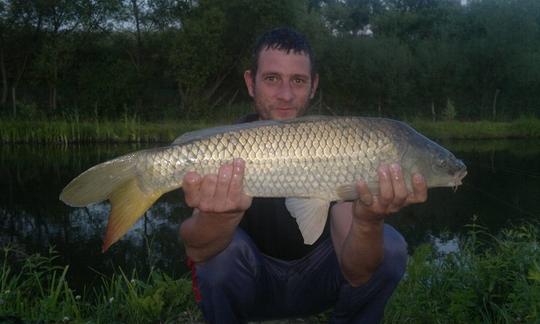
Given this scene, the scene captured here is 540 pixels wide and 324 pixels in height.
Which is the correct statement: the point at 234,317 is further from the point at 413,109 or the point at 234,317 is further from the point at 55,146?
the point at 413,109

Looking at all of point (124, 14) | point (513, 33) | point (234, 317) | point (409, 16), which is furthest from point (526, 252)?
point (409, 16)

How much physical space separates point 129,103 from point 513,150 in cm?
1004

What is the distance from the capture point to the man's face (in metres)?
2.11

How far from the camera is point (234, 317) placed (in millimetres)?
1855

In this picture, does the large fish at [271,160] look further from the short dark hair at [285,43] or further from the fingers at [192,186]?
the short dark hair at [285,43]

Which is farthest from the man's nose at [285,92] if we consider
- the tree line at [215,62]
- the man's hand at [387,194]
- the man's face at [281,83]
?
the tree line at [215,62]

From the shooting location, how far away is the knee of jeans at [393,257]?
1.81 meters

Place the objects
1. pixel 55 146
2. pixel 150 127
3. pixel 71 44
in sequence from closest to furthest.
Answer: pixel 55 146
pixel 150 127
pixel 71 44

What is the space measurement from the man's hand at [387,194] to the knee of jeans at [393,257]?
238 mm

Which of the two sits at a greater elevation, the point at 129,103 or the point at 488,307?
the point at 129,103

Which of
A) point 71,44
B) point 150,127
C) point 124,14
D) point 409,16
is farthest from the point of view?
point 409,16

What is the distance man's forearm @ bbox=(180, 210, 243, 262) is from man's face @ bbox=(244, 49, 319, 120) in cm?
59

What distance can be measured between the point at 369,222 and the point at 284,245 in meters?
0.43

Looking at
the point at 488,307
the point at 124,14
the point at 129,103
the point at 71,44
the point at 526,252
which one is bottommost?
the point at 488,307
